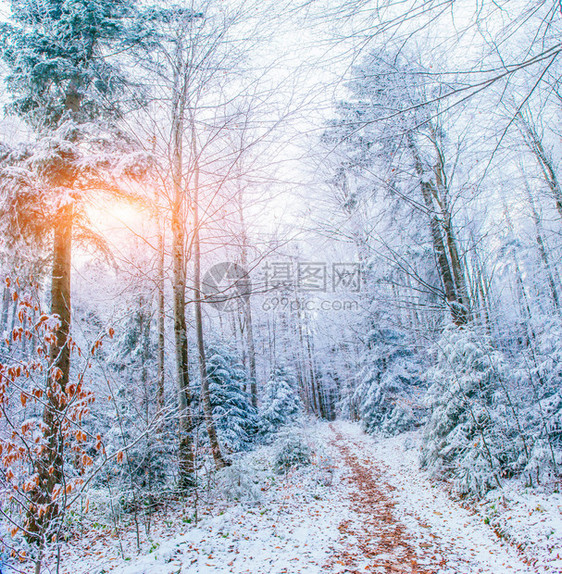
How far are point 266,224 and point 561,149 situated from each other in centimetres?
640

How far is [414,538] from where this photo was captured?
4.51 m

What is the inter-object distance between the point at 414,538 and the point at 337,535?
1074mm

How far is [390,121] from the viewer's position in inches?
134

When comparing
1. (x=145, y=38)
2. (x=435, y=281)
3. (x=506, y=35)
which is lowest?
(x=435, y=281)

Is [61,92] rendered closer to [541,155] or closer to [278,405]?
[541,155]

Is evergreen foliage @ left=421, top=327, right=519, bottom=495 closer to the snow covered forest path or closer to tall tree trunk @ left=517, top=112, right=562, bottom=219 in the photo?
the snow covered forest path

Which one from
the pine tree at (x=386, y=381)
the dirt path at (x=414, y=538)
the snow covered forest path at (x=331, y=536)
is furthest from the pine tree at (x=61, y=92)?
the pine tree at (x=386, y=381)

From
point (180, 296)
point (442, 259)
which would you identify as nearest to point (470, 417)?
point (442, 259)

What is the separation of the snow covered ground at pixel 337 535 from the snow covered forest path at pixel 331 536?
0.05 ft

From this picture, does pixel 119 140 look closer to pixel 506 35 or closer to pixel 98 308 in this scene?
pixel 506 35

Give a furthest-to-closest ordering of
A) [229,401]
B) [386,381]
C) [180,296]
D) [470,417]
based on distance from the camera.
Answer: [386,381], [229,401], [180,296], [470,417]

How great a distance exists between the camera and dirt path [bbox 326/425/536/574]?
3723 millimetres

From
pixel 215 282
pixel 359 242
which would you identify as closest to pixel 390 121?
pixel 359 242

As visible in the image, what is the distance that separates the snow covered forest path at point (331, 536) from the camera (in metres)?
3.82
